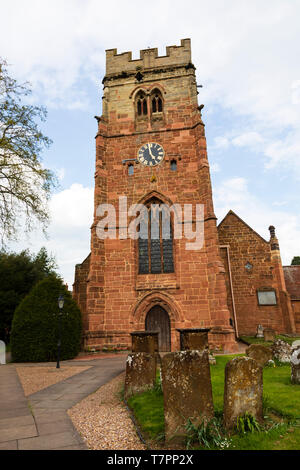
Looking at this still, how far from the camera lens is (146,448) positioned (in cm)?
355

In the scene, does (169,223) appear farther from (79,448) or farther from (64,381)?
(79,448)

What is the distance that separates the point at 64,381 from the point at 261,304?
13811 millimetres

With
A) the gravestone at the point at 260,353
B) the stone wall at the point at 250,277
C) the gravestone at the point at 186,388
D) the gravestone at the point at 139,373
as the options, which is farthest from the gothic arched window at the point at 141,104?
the gravestone at the point at 186,388

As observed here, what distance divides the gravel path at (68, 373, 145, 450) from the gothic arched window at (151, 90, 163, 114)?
17764 mm

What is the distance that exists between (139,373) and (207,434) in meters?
2.67

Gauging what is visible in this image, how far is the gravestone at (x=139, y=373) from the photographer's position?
5.93 meters

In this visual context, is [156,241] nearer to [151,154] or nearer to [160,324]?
[160,324]

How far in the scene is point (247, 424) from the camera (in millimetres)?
3756

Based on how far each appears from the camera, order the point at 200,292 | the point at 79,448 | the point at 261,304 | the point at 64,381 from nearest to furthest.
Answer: the point at 79,448 < the point at 64,381 < the point at 200,292 < the point at 261,304

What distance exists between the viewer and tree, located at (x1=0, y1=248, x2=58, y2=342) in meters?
21.4

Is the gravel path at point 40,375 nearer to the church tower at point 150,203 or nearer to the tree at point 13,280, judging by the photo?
the church tower at point 150,203

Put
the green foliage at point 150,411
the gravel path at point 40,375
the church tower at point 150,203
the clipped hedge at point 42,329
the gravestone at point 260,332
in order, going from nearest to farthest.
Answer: the green foliage at point 150,411, the gravel path at point 40,375, the clipped hedge at point 42,329, the church tower at point 150,203, the gravestone at point 260,332

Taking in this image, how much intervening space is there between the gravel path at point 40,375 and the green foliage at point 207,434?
4669 mm
